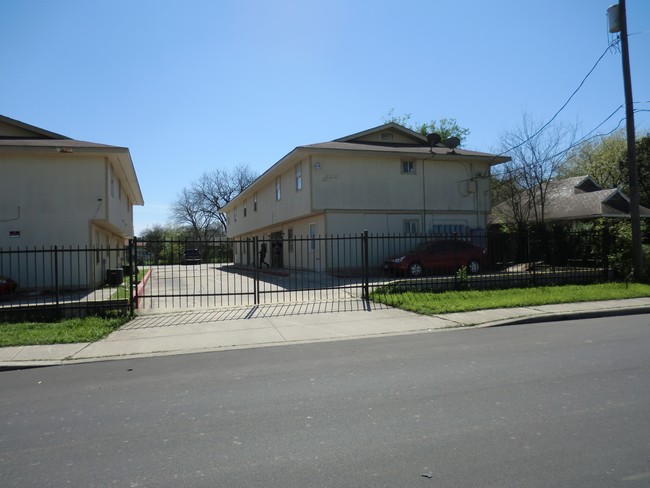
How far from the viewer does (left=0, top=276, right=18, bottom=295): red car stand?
46.3 ft

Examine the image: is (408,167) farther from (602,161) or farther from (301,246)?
(602,161)

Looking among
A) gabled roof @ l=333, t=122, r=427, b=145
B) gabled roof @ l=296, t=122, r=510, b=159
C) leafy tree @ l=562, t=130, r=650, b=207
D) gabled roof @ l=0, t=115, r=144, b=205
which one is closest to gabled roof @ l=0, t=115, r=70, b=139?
gabled roof @ l=0, t=115, r=144, b=205

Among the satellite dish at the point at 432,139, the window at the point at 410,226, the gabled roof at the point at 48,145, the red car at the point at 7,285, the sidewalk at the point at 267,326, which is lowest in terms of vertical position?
the sidewalk at the point at 267,326

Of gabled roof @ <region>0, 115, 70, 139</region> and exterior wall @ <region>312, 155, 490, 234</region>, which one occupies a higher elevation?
gabled roof @ <region>0, 115, 70, 139</region>

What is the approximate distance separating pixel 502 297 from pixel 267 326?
252 inches

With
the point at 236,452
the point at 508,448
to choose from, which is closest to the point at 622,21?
the point at 508,448

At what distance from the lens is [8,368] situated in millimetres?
6977

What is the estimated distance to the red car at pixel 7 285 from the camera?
46.3 ft

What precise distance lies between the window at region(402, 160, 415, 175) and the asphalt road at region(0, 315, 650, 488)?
16079 millimetres

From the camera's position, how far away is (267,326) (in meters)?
9.75

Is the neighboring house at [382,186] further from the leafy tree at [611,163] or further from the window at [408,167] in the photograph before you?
the leafy tree at [611,163]

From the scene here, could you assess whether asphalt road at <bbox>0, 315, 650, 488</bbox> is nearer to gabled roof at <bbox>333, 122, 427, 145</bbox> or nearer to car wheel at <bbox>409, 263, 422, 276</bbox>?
car wheel at <bbox>409, 263, 422, 276</bbox>

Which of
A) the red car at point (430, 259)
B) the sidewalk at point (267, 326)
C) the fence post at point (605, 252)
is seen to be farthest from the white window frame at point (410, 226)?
the sidewalk at point (267, 326)

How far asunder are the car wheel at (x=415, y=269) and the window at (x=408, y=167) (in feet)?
19.8
